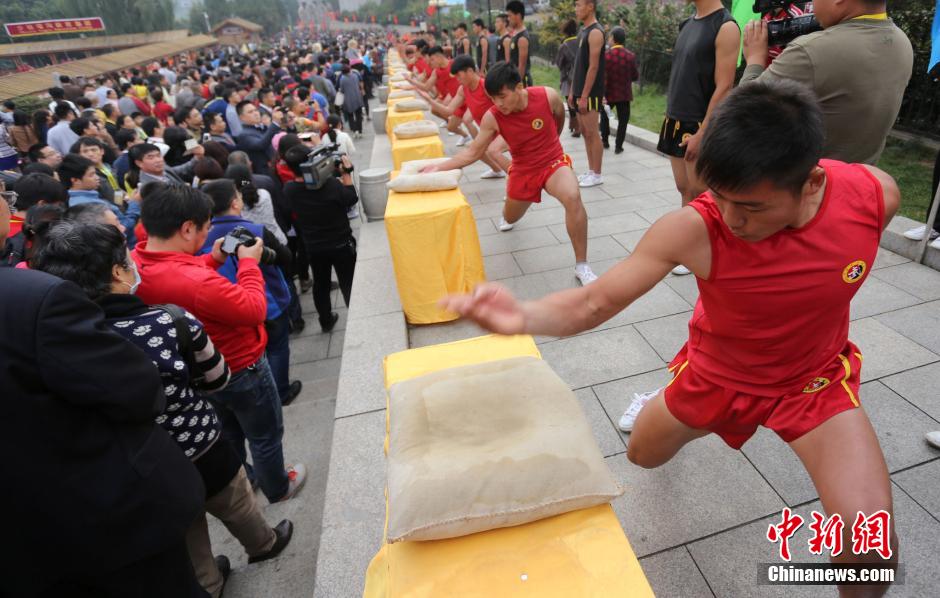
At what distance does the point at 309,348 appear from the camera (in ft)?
16.4

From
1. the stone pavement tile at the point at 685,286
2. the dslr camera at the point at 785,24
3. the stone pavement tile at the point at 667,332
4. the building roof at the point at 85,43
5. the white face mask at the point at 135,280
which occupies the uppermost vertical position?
the building roof at the point at 85,43

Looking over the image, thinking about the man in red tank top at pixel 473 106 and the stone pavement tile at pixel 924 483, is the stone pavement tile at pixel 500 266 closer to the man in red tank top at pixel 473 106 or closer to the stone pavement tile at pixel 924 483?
the man in red tank top at pixel 473 106

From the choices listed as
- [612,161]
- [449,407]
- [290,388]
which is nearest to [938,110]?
[612,161]

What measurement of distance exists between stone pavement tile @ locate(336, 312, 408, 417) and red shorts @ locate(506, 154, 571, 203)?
1.58 meters

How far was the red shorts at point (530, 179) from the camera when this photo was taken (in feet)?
13.9

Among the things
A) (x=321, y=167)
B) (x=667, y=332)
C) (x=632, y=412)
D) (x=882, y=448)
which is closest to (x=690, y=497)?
(x=632, y=412)

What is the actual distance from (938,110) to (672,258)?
7.17m

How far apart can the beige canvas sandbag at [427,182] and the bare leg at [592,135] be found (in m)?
2.52

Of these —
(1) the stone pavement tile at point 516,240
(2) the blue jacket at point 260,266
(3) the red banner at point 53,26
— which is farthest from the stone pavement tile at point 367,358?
(3) the red banner at point 53,26

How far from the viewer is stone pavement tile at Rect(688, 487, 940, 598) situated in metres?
1.86

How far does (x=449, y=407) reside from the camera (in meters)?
1.75

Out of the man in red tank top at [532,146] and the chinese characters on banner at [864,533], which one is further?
the man in red tank top at [532,146]

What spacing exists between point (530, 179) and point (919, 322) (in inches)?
114

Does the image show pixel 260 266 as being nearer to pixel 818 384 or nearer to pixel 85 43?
pixel 818 384
